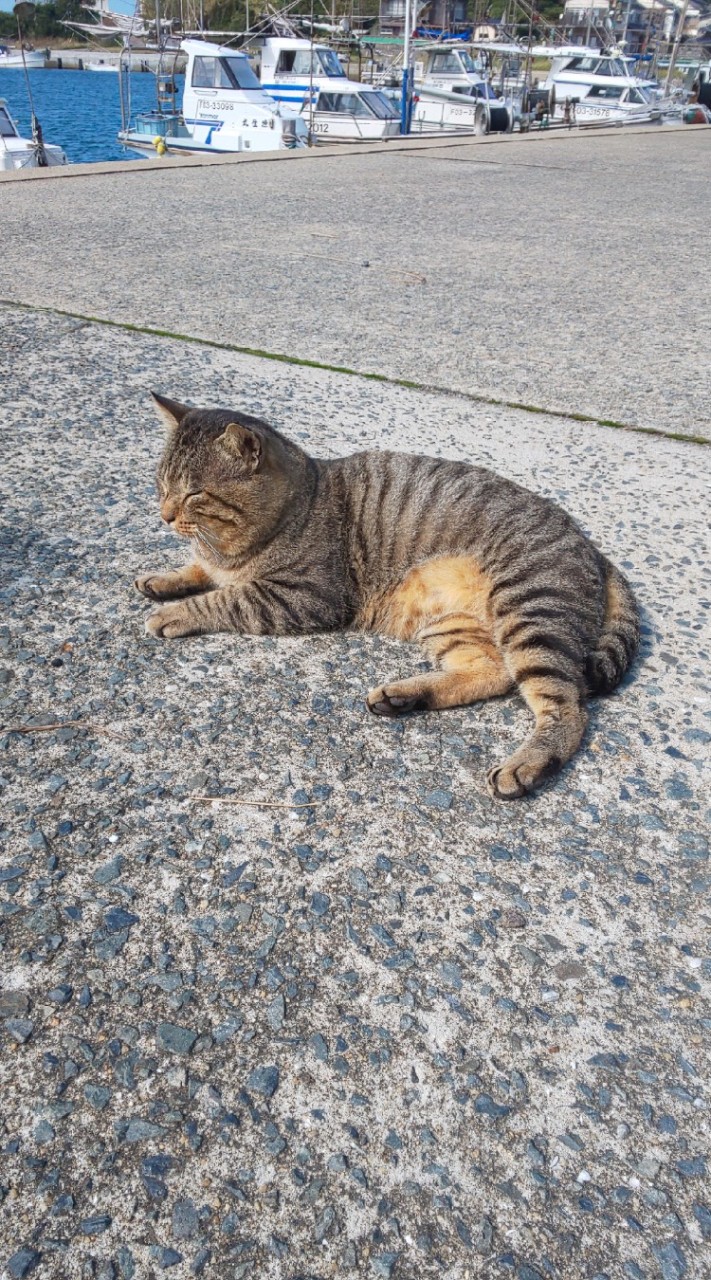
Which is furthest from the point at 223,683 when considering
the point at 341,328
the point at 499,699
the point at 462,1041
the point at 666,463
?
the point at 341,328

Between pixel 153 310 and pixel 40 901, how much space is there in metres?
4.64

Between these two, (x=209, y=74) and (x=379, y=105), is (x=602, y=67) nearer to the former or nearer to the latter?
(x=379, y=105)

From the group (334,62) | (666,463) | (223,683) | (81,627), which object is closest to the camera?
(223,683)

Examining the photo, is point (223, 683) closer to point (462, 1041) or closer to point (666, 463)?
point (462, 1041)

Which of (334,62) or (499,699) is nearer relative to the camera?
(499,699)

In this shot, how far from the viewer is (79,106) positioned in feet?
140

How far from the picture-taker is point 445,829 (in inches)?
84.7

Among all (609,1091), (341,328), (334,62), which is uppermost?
(334,62)

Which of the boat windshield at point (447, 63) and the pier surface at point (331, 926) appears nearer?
the pier surface at point (331, 926)

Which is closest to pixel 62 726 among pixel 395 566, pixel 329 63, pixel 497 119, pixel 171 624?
pixel 171 624

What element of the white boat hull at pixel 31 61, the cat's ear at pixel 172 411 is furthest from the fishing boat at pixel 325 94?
the white boat hull at pixel 31 61

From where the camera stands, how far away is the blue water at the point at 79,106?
2773cm

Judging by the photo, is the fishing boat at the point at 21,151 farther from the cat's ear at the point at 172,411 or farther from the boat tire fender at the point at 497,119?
the cat's ear at the point at 172,411

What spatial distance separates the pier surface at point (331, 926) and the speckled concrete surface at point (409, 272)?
106 centimetres
